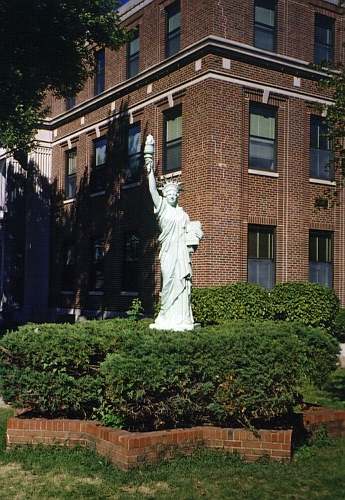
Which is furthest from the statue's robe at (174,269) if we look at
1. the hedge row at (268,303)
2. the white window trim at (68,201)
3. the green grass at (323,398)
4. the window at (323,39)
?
the white window trim at (68,201)

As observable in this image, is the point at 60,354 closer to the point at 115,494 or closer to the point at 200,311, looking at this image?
the point at 115,494

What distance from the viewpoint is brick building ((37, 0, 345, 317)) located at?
18188 mm

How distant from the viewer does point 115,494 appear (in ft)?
19.1

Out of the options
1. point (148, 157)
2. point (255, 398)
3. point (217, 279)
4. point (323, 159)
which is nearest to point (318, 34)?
point (323, 159)

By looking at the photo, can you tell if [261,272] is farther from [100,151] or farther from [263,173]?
[100,151]

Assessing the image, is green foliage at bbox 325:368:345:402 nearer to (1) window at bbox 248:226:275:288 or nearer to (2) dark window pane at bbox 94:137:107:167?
(1) window at bbox 248:226:275:288

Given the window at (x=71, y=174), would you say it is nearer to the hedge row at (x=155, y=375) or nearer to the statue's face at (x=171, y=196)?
the statue's face at (x=171, y=196)

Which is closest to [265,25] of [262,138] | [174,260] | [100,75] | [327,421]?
[262,138]

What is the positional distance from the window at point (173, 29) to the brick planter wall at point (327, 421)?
14882 mm

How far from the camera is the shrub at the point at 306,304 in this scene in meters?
17.2

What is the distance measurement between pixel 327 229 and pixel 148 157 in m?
12.9

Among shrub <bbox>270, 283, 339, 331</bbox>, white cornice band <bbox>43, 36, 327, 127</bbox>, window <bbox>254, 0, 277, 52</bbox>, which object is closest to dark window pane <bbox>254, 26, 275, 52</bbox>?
window <bbox>254, 0, 277, 52</bbox>

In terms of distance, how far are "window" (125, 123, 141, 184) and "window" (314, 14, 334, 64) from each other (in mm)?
6735

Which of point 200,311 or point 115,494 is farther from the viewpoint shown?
point 200,311
